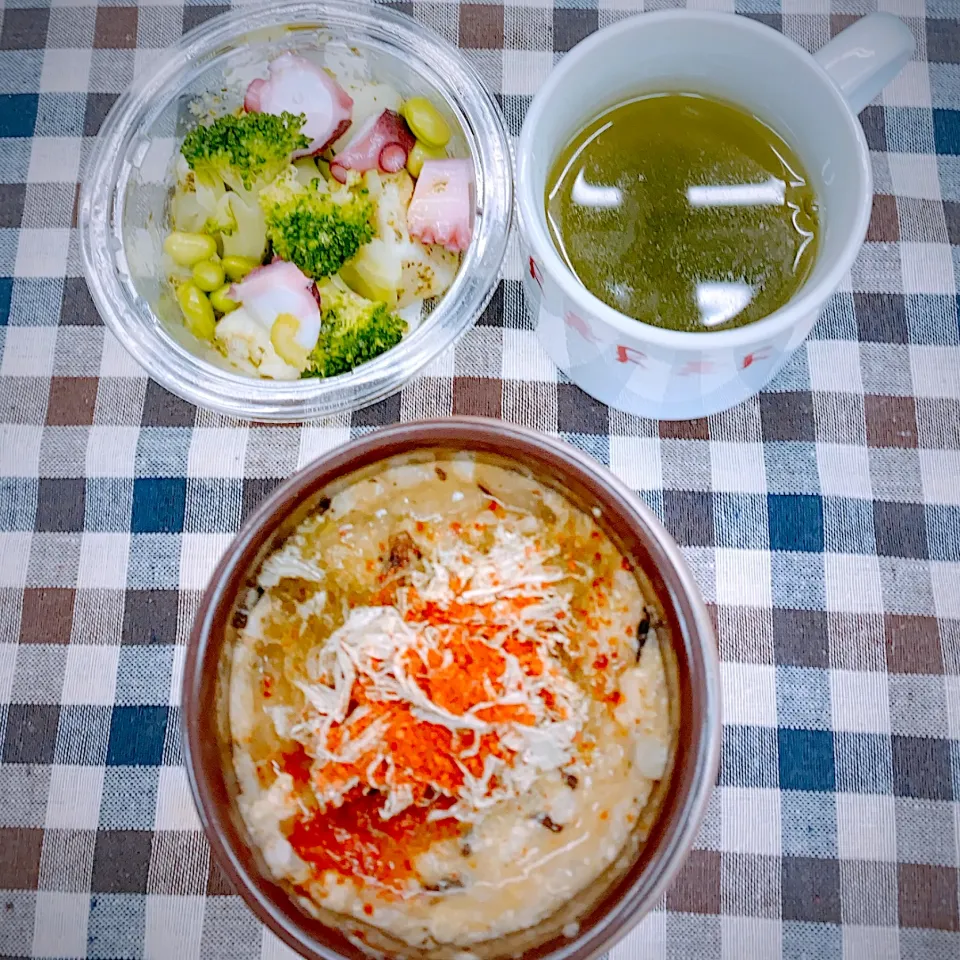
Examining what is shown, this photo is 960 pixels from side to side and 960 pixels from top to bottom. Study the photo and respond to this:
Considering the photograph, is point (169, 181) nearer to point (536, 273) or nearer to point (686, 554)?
point (536, 273)

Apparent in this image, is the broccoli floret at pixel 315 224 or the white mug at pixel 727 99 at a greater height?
the white mug at pixel 727 99

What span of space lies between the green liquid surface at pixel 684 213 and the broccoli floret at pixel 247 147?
0.35 m

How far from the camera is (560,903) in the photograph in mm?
1047

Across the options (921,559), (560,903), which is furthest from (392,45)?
(560,903)

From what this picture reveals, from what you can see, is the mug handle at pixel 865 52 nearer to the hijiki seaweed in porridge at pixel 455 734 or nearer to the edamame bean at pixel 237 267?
the hijiki seaweed in porridge at pixel 455 734

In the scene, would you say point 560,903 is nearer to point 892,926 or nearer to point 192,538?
point 892,926

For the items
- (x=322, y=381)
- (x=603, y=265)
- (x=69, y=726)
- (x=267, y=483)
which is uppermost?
(x=603, y=265)

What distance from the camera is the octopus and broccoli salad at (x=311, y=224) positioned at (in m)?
1.12

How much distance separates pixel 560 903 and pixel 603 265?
2.39 ft

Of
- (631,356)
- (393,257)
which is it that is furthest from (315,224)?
(631,356)

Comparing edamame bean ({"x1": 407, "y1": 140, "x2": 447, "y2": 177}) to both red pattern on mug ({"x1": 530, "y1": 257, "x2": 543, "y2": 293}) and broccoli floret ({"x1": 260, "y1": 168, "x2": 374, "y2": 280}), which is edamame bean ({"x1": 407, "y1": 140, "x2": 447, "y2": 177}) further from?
red pattern on mug ({"x1": 530, "y1": 257, "x2": 543, "y2": 293})

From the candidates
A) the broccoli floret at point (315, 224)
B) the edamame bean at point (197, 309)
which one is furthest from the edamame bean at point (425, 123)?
the edamame bean at point (197, 309)

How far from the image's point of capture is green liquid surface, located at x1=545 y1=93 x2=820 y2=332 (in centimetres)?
101

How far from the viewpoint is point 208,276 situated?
3.76 ft
